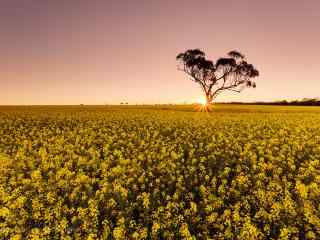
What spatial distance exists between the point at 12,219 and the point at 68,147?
281 inches

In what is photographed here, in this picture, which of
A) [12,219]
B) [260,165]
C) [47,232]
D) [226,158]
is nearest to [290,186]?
[260,165]

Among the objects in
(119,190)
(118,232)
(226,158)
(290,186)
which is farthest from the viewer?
(226,158)

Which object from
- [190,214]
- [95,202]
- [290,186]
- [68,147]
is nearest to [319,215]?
[290,186]

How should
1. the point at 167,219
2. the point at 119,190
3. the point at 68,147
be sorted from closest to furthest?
1. the point at 167,219
2. the point at 119,190
3. the point at 68,147

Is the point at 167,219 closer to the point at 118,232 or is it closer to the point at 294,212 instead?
the point at 118,232

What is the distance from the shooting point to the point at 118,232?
5.44 meters

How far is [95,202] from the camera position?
6.81 metres

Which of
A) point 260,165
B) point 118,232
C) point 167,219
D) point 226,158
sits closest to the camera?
point 118,232

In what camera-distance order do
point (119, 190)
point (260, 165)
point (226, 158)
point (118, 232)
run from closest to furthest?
point (118, 232) → point (119, 190) → point (260, 165) → point (226, 158)

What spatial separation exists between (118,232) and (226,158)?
746 cm

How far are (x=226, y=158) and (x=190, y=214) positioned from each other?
572 centimetres

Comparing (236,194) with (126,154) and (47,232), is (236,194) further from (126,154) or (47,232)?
(126,154)

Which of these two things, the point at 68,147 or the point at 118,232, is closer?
the point at 118,232

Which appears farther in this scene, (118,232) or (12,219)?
(12,219)
